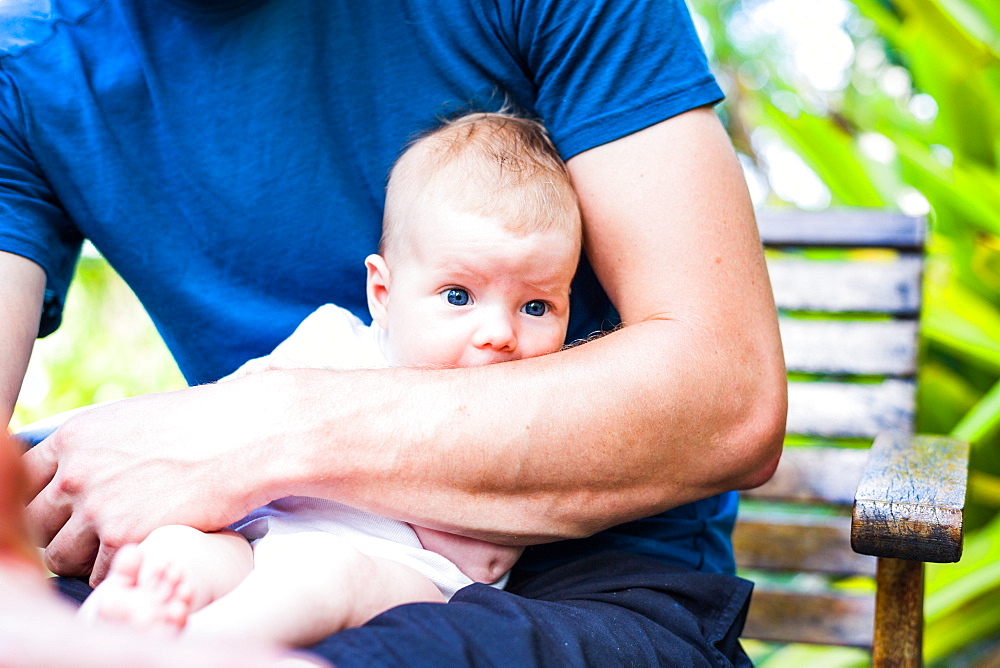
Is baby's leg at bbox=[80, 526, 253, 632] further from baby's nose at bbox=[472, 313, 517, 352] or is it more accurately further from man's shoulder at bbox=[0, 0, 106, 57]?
man's shoulder at bbox=[0, 0, 106, 57]

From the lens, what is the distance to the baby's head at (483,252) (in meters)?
1.14

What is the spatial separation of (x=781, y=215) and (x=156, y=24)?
1400 mm

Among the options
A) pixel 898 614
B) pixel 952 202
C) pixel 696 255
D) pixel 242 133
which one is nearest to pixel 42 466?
pixel 242 133

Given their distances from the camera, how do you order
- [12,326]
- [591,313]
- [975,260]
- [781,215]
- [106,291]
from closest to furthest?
1. [12,326]
2. [591,313]
3. [781,215]
4. [975,260]
5. [106,291]

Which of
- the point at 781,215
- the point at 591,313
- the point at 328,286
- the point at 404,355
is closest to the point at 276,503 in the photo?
the point at 404,355

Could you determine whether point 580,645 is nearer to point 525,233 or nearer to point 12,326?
point 525,233

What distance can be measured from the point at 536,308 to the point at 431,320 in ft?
0.46

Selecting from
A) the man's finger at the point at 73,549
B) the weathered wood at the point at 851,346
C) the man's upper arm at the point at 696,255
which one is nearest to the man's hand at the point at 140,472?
the man's finger at the point at 73,549

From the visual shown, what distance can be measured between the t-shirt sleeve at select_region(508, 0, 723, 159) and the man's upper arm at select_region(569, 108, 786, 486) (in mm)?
24

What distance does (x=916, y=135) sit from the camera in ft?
10.0

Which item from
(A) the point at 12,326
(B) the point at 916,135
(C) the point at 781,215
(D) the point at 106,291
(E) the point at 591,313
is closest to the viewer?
(A) the point at 12,326

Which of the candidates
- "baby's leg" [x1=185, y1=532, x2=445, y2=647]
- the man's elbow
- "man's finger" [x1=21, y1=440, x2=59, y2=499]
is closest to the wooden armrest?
the man's elbow

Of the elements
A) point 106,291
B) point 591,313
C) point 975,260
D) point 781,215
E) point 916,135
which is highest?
point 591,313

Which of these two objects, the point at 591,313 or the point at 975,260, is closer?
the point at 591,313
